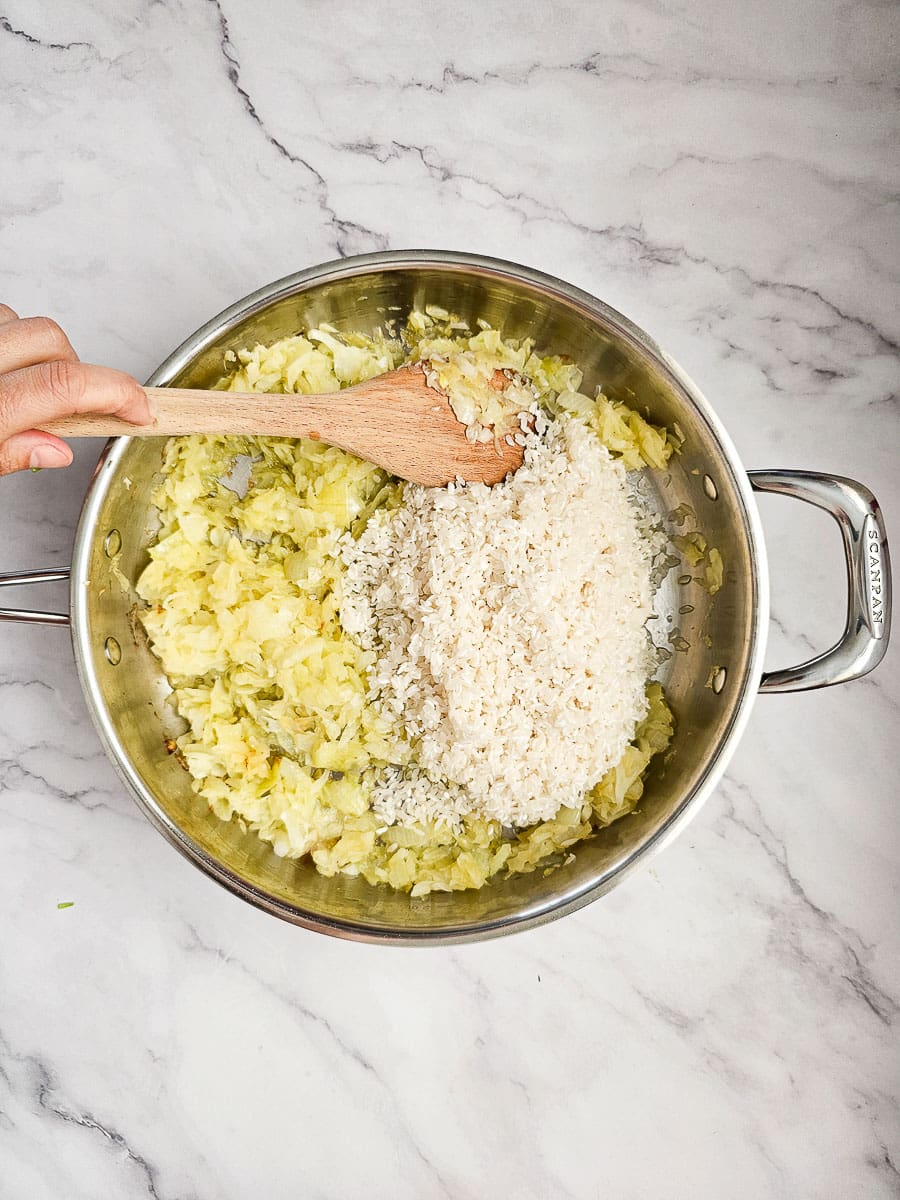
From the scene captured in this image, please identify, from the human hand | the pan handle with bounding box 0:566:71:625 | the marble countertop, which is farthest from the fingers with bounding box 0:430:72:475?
the marble countertop

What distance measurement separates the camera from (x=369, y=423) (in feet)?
4.43

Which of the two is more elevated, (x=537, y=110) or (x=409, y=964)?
(x=537, y=110)

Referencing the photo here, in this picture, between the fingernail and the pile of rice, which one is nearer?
the fingernail

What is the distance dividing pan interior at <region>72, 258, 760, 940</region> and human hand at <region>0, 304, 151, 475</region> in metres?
0.13

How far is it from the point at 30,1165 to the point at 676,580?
154cm

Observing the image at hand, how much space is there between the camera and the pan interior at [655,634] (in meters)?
1.28

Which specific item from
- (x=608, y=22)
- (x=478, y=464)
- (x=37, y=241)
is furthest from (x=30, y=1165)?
(x=608, y=22)

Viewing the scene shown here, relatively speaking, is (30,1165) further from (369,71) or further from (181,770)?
(369,71)

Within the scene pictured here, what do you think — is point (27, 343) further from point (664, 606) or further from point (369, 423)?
point (664, 606)

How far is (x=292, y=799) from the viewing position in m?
1.42

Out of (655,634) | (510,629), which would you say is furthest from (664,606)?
(510,629)

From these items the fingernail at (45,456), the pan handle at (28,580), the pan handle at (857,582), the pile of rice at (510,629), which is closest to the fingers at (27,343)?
the fingernail at (45,456)

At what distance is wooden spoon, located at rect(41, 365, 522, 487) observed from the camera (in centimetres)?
123

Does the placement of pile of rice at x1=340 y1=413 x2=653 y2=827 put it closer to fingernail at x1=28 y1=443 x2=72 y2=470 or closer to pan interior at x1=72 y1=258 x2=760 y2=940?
pan interior at x1=72 y1=258 x2=760 y2=940
